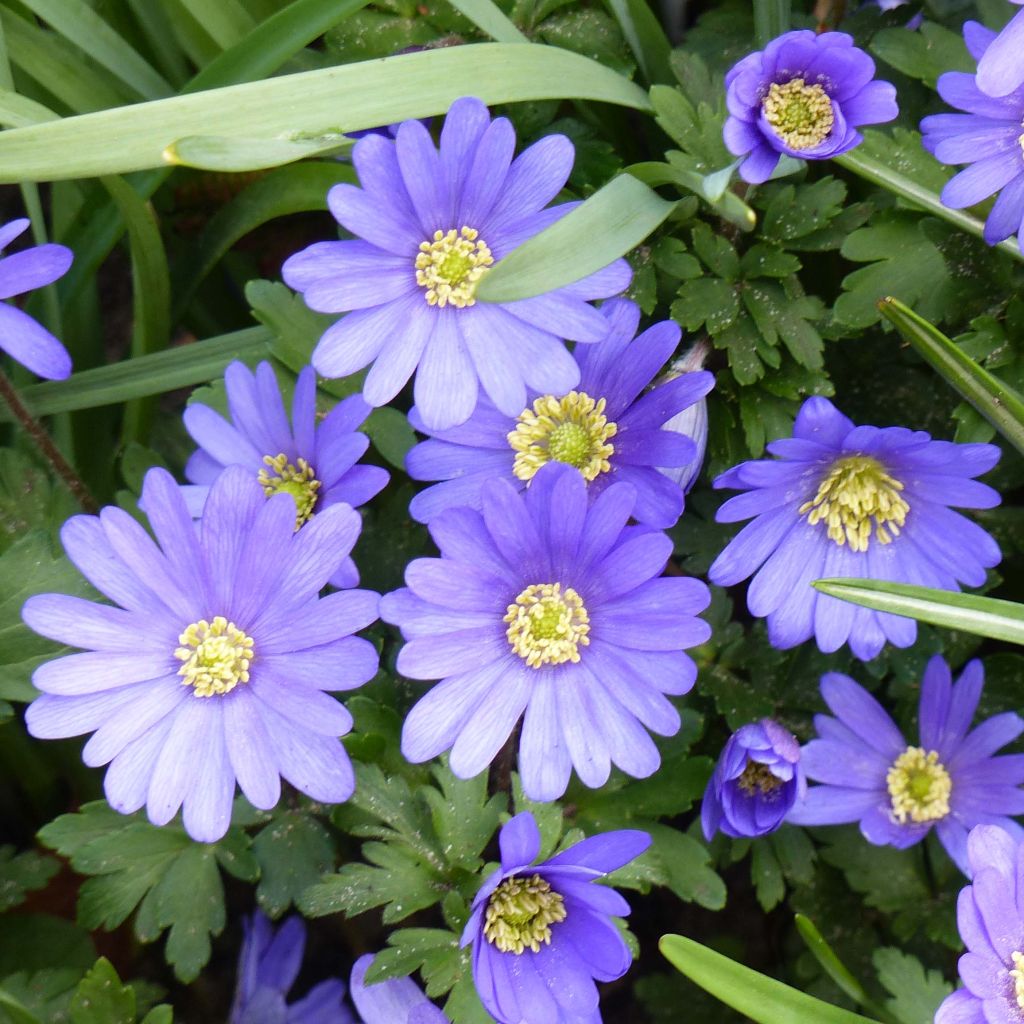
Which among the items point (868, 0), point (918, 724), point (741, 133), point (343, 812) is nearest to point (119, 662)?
point (343, 812)

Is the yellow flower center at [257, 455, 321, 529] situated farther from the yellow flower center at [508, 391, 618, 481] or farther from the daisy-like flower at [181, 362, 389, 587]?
the yellow flower center at [508, 391, 618, 481]

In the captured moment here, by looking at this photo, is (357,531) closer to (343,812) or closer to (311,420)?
(311,420)

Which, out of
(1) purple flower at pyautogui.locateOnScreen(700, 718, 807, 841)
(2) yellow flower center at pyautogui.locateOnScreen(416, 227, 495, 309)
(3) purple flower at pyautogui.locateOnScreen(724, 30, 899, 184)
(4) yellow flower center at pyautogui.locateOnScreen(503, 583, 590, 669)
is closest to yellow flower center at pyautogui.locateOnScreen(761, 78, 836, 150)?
(3) purple flower at pyautogui.locateOnScreen(724, 30, 899, 184)

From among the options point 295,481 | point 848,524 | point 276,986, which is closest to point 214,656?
point 295,481

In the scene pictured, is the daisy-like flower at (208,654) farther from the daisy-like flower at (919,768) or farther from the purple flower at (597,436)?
the daisy-like flower at (919,768)

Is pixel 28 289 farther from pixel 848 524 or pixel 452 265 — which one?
pixel 848 524

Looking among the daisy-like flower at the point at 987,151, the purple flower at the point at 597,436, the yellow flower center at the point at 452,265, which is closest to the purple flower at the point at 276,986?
the purple flower at the point at 597,436
